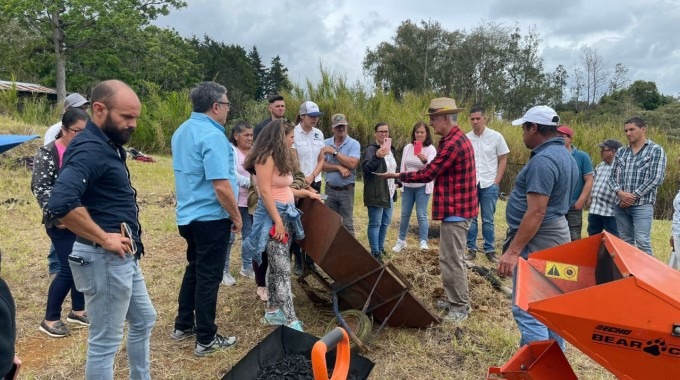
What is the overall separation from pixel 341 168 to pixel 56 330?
327 cm

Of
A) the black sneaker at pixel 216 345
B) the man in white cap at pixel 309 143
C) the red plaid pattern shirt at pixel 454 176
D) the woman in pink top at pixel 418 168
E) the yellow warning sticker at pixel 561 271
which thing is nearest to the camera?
the yellow warning sticker at pixel 561 271

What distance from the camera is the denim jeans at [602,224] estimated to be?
19.8 feet

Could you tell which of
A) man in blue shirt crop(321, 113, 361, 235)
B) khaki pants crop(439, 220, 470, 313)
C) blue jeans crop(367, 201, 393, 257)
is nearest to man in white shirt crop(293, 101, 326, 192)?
man in blue shirt crop(321, 113, 361, 235)

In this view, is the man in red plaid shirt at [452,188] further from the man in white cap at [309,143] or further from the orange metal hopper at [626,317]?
the orange metal hopper at [626,317]

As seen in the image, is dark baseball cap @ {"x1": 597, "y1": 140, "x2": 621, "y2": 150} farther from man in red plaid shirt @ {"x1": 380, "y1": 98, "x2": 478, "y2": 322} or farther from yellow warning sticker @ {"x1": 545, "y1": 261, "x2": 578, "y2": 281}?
yellow warning sticker @ {"x1": 545, "y1": 261, "x2": 578, "y2": 281}

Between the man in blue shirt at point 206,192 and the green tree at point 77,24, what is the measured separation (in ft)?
82.0

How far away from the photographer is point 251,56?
56.1 meters

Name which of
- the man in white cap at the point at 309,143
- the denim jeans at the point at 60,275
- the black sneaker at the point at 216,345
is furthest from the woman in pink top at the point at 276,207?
the man in white cap at the point at 309,143

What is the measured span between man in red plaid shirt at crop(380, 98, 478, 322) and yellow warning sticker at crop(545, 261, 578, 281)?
167 centimetres

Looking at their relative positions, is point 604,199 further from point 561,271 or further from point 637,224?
point 561,271

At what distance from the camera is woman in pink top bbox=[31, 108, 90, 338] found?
3514 mm

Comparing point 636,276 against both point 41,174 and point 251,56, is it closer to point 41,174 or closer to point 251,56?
point 41,174

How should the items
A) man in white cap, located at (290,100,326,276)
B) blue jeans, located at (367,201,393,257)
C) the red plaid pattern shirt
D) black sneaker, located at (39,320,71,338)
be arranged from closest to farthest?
black sneaker, located at (39,320,71,338) < the red plaid pattern shirt < man in white cap, located at (290,100,326,276) < blue jeans, located at (367,201,393,257)

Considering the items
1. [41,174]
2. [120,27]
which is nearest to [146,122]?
[120,27]
